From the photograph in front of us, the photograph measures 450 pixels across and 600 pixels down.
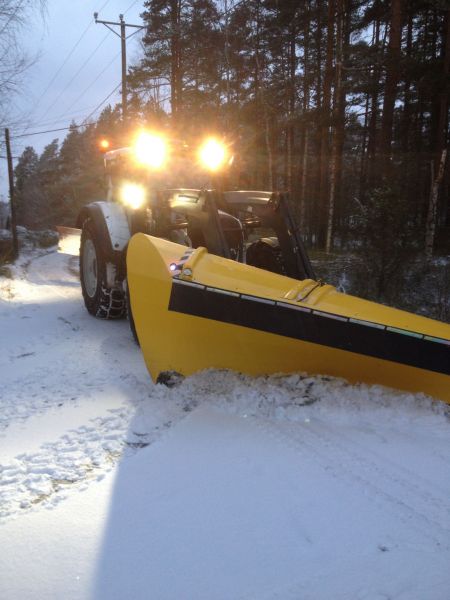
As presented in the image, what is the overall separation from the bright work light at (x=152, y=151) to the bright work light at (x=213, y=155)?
50cm

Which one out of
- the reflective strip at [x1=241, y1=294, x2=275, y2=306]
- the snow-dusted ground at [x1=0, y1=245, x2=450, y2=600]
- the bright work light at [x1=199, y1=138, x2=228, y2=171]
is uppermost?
the bright work light at [x1=199, y1=138, x2=228, y2=171]

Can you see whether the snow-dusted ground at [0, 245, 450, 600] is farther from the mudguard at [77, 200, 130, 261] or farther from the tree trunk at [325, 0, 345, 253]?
the tree trunk at [325, 0, 345, 253]

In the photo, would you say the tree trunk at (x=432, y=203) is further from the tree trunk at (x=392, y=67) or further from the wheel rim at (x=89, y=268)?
the wheel rim at (x=89, y=268)

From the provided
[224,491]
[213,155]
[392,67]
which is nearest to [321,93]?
[392,67]

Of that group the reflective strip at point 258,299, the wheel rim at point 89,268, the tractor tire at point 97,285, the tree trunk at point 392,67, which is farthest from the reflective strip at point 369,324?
the tree trunk at point 392,67

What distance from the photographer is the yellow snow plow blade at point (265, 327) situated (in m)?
2.57

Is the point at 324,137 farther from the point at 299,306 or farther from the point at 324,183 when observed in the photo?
the point at 299,306

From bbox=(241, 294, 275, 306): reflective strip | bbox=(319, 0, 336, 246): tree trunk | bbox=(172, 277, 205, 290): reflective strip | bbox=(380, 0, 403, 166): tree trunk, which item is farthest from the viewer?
bbox=(319, 0, 336, 246): tree trunk

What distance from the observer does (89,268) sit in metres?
6.18

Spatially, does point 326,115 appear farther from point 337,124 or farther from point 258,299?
point 258,299

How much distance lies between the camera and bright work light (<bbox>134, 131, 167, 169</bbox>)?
545 centimetres

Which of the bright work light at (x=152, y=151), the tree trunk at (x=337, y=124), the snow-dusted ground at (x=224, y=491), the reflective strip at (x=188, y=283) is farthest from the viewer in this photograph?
the tree trunk at (x=337, y=124)

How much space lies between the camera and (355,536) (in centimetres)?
171

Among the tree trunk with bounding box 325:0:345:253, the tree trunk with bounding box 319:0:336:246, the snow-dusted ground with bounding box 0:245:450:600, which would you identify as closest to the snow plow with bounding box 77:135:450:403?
the snow-dusted ground with bounding box 0:245:450:600
